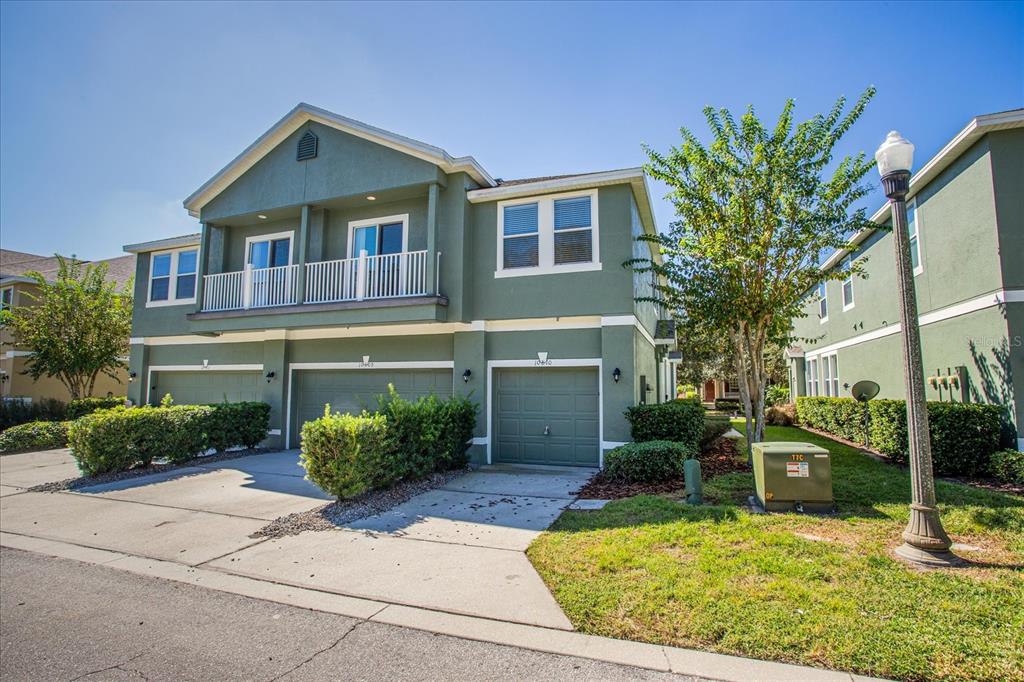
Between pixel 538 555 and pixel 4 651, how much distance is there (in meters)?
4.54

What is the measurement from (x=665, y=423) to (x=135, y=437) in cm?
1115

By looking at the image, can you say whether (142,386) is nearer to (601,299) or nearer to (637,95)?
(601,299)

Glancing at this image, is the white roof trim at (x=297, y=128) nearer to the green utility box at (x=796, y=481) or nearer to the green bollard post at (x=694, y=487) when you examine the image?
the green bollard post at (x=694, y=487)

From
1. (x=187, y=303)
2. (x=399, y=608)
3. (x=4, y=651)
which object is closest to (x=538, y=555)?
(x=399, y=608)

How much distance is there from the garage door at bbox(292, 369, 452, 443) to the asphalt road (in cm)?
802

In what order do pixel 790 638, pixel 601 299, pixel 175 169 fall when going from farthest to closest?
1. pixel 175 169
2. pixel 601 299
3. pixel 790 638

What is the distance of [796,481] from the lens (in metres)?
7.02

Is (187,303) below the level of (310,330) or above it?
above

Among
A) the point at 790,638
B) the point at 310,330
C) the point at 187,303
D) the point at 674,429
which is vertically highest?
the point at 187,303

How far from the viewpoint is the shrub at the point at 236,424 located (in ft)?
42.1

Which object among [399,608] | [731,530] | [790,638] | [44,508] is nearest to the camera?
[790,638]

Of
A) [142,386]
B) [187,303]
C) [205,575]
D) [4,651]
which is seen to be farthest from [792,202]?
[142,386]

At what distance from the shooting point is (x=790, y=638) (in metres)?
3.77

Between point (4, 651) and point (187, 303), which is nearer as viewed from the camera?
point (4, 651)
